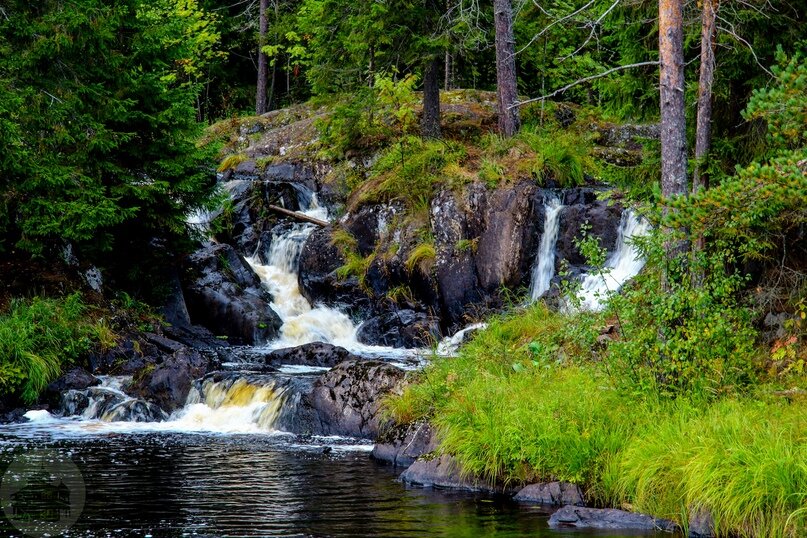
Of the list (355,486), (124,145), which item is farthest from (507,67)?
(355,486)

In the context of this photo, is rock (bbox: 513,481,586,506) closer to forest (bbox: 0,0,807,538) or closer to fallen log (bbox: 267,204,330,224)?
forest (bbox: 0,0,807,538)

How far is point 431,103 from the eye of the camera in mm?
23500

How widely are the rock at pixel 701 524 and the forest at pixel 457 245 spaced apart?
4 centimetres

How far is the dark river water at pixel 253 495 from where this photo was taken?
846 cm

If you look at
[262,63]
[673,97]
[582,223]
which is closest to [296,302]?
[582,223]

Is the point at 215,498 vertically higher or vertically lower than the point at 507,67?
lower

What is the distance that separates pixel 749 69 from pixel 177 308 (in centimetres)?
1303

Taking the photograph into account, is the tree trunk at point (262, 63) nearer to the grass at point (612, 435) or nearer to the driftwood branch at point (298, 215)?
the driftwood branch at point (298, 215)

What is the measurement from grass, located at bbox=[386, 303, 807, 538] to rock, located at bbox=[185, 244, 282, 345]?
28.1 ft

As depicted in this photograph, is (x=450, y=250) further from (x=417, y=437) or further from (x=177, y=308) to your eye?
(x=417, y=437)

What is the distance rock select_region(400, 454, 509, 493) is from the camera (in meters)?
10.1

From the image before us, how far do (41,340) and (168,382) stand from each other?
2.46 metres

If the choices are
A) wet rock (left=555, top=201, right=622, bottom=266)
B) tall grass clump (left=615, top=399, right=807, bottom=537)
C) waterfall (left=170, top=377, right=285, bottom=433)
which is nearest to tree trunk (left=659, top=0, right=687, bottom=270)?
tall grass clump (left=615, top=399, right=807, bottom=537)

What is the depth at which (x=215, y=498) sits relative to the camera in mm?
9586
